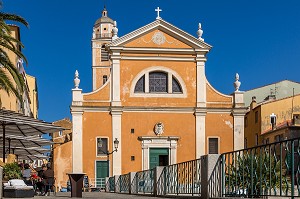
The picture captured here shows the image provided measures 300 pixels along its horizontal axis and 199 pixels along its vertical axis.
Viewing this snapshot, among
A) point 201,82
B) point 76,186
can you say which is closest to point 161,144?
point 201,82

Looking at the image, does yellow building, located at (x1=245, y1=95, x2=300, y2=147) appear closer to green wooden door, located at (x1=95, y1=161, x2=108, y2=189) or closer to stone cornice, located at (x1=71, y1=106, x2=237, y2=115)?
stone cornice, located at (x1=71, y1=106, x2=237, y2=115)

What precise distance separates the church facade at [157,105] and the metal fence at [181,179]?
22.5m

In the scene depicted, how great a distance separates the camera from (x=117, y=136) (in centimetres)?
4372

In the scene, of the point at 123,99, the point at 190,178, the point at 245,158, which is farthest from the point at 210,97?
the point at 245,158

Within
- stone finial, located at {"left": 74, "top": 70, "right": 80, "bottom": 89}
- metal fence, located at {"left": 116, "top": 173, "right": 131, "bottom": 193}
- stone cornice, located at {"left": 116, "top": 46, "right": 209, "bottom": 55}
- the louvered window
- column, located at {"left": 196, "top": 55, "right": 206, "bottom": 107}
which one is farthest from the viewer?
column, located at {"left": 196, "top": 55, "right": 206, "bottom": 107}

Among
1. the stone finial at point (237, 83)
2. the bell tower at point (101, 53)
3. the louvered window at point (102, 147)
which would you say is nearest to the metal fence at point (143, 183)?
the louvered window at point (102, 147)

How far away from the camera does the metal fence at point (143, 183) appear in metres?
23.4

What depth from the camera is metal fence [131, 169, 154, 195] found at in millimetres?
23419

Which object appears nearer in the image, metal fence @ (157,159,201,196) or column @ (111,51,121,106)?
metal fence @ (157,159,201,196)

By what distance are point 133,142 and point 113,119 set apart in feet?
6.96

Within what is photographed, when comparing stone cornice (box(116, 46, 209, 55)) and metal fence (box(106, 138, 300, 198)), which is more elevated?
stone cornice (box(116, 46, 209, 55))

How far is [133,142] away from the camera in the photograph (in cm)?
4403

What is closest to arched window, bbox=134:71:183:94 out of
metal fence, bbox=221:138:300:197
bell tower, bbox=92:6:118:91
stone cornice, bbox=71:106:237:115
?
stone cornice, bbox=71:106:237:115

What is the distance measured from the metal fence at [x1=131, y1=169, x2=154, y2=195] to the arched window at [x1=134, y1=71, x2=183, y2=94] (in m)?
17.1
